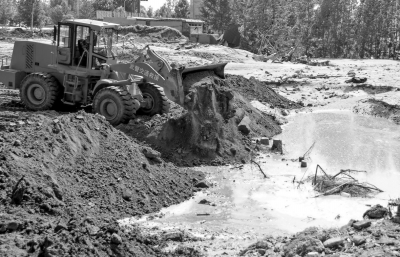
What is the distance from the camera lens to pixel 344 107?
24.8 metres

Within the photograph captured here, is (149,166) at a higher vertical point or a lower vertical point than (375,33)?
lower

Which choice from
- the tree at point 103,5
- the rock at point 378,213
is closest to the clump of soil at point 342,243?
the rock at point 378,213

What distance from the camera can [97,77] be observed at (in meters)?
16.9

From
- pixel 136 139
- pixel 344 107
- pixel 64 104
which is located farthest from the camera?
pixel 344 107

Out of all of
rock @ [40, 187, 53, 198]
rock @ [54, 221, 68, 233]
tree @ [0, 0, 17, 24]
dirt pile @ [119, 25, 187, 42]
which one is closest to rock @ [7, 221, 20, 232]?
rock @ [54, 221, 68, 233]

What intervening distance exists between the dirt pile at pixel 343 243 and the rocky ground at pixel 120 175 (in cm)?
2

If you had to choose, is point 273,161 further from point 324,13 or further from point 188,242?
point 324,13

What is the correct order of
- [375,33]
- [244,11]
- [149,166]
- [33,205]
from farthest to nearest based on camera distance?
[244,11], [375,33], [149,166], [33,205]

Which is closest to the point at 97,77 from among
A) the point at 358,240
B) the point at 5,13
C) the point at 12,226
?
the point at 12,226

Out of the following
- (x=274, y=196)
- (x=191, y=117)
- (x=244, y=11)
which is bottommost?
(x=274, y=196)

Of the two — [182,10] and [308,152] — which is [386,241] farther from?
[182,10]

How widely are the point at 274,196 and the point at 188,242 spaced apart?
364cm

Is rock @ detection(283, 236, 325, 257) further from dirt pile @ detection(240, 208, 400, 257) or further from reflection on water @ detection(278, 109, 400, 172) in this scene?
reflection on water @ detection(278, 109, 400, 172)

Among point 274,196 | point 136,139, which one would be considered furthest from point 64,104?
point 274,196
